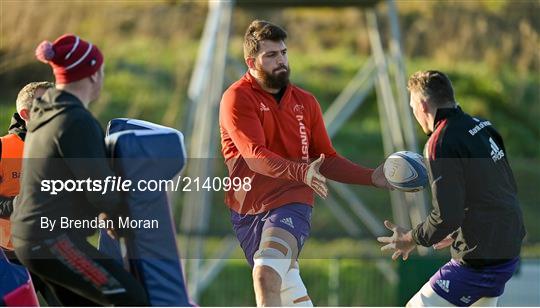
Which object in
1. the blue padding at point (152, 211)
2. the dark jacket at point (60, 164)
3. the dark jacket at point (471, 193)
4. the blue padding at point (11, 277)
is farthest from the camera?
the dark jacket at point (471, 193)

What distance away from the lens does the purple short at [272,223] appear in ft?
26.9

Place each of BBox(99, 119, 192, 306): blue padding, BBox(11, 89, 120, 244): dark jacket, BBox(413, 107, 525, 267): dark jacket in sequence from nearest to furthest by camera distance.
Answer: BBox(11, 89, 120, 244): dark jacket, BBox(99, 119, 192, 306): blue padding, BBox(413, 107, 525, 267): dark jacket

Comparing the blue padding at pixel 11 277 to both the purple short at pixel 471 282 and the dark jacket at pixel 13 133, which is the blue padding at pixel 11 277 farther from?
the purple short at pixel 471 282

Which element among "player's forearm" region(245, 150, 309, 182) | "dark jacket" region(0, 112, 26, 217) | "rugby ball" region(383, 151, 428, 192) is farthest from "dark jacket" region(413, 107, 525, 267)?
"dark jacket" region(0, 112, 26, 217)

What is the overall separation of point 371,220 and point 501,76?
29.0 ft

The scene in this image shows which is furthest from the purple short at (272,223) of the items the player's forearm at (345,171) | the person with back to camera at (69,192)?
the person with back to camera at (69,192)

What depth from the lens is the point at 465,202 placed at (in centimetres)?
768

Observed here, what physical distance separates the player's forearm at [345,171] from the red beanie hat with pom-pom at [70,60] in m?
2.37

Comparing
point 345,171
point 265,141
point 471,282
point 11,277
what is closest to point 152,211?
point 11,277

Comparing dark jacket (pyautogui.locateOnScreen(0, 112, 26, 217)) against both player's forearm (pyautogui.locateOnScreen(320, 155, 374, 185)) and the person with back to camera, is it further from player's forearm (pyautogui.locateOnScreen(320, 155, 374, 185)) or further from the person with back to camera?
player's forearm (pyautogui.locateOnScreen(320, 155, 374, 185))

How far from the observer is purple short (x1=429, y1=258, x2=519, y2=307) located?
7.75m

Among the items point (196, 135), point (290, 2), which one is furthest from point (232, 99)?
point (196, 135)

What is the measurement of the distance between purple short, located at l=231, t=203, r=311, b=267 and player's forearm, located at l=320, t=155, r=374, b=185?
1.18 ft

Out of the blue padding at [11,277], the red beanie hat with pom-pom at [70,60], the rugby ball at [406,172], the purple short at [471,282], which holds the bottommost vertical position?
the purple short at [471,282]
